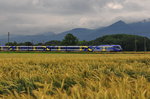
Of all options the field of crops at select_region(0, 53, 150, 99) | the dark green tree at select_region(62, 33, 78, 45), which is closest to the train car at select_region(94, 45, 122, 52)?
the dark green tree at select_region(62, 33, 78, 45)

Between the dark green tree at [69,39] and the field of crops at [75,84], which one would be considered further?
the dark green tree at [69,39]

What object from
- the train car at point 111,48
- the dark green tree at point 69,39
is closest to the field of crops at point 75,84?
the train car at point 111,48

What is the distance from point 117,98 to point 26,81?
102 inches

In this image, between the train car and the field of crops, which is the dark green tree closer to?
the train car

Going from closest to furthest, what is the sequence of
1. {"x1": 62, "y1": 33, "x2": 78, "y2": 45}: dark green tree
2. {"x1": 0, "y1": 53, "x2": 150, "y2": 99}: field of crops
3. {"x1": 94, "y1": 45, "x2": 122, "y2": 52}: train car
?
{"x1": 0, "y1": 53, "x2": 150, "y2": 99}: field of crops, {"x1": 94, "y1": 45, "x2": 122, "y2": 52}: train car, {"x1": 62, "y1": 33, "x2": 78, "y2": 45}: dark green tree

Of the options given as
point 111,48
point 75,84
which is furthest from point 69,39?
point 75,84

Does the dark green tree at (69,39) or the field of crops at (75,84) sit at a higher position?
the dark green tree at (69,39)

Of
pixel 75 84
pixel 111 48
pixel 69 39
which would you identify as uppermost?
pixel 69 39

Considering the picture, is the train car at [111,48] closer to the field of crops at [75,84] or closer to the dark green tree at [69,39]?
the dark green tree at [69,39]

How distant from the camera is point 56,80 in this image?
419 cm

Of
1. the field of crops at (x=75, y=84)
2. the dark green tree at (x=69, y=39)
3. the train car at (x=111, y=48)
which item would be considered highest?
the dark green tree at (x=69, y=39)

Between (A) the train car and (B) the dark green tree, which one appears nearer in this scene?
(A) the train car

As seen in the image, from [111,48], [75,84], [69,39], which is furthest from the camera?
[69,39]

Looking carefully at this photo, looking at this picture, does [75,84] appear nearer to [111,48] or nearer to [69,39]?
[111,48]
